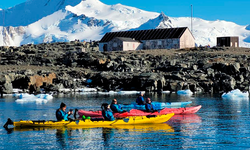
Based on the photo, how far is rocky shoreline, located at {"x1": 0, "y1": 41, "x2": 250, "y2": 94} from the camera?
65500 millimetres

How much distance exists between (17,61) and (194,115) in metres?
55.3

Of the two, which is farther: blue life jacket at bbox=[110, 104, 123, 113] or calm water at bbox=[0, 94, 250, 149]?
blue life jacket at bbox=[110, 104, 123, 113]

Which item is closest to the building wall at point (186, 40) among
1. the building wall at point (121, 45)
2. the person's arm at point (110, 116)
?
the building wall at point (121, 45)

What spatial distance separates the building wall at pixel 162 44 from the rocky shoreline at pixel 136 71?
4696 mm

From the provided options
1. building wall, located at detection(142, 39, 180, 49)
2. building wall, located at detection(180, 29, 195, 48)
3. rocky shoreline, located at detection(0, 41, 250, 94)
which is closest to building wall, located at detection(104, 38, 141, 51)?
building wall, located at detection(142, 39, 180, 49)

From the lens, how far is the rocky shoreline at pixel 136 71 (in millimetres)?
65500

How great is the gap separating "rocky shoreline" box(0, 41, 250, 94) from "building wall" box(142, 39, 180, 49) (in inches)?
185

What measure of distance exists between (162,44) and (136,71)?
72.2 ft

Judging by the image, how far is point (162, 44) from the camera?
93.6 meters

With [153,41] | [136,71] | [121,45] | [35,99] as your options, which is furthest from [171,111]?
[153,41]

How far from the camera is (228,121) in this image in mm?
33125

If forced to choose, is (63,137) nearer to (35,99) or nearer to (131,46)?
(35,99)

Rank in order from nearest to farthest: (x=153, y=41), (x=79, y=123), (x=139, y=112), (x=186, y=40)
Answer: (x=79, y=123)
(x=139, y=112)
(x=186, y=40)
(x=153, y=41)

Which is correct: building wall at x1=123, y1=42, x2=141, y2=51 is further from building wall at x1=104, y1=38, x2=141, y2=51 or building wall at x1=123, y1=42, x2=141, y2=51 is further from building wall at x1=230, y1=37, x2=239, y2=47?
building wall at x1=230, y1=37, x2=239, y2=47
